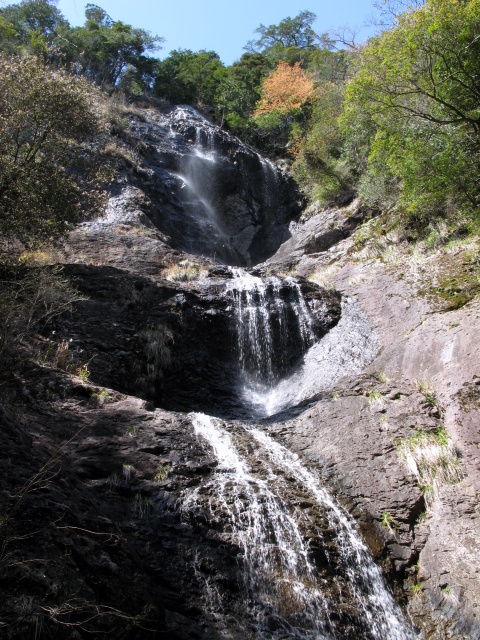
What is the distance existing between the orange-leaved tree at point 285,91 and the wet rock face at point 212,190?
4561 mm

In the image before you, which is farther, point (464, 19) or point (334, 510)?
point (464, 19)

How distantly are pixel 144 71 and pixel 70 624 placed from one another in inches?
1558

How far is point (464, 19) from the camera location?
1025 cm

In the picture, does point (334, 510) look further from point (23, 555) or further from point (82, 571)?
point (23, 555)

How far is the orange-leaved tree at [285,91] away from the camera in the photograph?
1195 inches

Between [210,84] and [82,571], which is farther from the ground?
[210,84]

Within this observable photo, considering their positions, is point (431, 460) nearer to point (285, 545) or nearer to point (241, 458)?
point (285, 545)

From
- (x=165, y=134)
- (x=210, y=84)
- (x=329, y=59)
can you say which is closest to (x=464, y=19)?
(x=165, y=134)

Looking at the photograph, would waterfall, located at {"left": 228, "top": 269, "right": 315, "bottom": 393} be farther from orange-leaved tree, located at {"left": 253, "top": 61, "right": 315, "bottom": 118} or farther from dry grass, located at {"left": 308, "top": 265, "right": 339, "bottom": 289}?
orange-leaved tree, located at {"left": 253, "top": 61, "right": 315, "bottom": 118}

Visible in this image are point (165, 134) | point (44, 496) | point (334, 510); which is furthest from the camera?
point (165, 134)

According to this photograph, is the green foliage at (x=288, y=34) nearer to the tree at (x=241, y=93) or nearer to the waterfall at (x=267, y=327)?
the tree at (x=241, y=93)

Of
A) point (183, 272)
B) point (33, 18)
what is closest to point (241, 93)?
point (33, 18)

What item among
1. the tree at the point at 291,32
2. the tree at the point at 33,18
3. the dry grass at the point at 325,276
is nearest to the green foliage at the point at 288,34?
the tree at the point at 291,32

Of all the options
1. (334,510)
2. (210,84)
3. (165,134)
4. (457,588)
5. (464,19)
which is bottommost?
(457,588)
